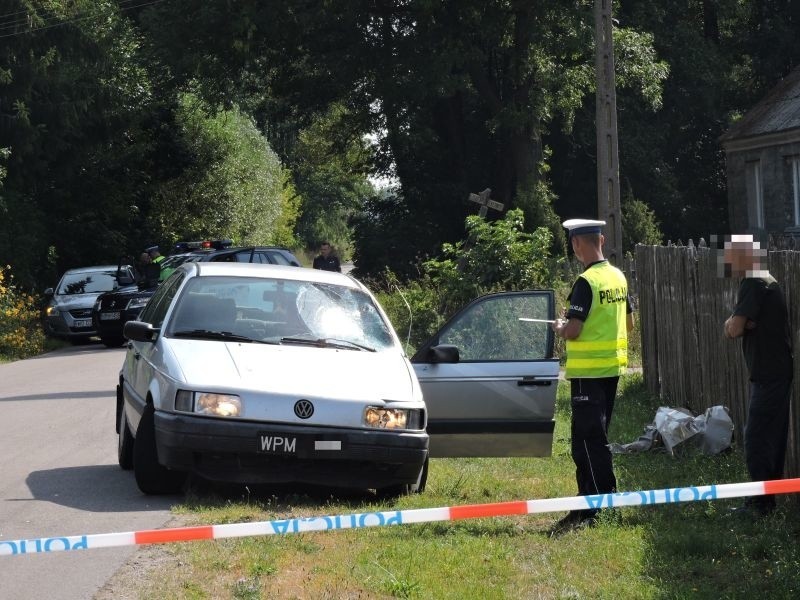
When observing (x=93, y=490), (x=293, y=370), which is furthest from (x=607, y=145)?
(x=93, y=490)

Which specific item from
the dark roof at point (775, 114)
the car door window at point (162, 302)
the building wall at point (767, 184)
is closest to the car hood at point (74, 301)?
the car door window at point (162, 302)

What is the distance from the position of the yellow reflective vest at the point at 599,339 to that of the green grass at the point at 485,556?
2.79 ft

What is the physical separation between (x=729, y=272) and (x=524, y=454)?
230 cm

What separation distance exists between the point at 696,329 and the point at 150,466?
17.8 feet

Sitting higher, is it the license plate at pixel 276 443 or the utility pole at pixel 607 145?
the utility pole at pixel 607 145

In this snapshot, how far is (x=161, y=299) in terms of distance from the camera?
10.6 metres

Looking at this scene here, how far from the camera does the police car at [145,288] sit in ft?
80.9

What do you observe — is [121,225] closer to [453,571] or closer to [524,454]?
[524,454]

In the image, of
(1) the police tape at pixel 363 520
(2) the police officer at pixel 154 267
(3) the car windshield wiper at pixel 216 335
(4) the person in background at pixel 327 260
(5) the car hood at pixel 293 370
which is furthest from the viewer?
(2) the police officer at pixel 154 267

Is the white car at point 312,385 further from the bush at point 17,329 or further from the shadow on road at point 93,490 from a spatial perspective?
the bush at point 17,329

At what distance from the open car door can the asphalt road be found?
1.98m

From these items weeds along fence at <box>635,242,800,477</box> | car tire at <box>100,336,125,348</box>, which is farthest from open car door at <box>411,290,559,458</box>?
car tire at <box>100,336,125,348</box>

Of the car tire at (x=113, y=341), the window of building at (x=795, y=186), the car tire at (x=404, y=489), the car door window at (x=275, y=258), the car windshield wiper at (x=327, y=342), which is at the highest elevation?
the window of building at (x=795, y=186)

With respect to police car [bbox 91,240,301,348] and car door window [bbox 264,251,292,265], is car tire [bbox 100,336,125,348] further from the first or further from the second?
car door window [bbox 264,251,292,265]
